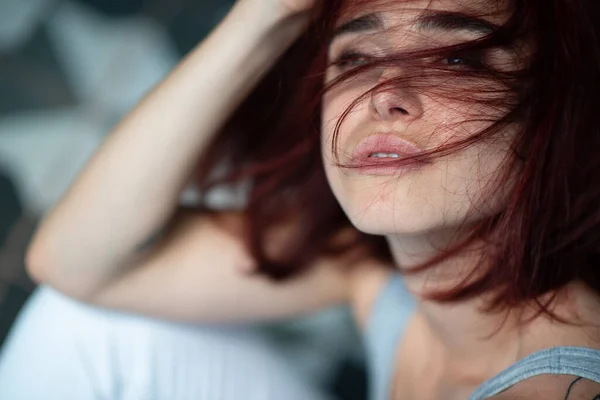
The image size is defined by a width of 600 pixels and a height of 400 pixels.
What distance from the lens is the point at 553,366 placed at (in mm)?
741

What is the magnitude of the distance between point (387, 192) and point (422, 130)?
75 millimetres

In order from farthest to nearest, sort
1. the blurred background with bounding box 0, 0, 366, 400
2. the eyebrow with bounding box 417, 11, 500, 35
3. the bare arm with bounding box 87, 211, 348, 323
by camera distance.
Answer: the blurred background with bounding box 0, 0, 366, 400, the bare arm with bounding box 87, 211, 348, 323, the eyebrow with bounding box 417, 11, 500, 35

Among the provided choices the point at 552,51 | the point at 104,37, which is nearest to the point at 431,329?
the point at 552,51

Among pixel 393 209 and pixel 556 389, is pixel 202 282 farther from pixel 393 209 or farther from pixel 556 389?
pixel 556 389

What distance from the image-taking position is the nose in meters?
0.70

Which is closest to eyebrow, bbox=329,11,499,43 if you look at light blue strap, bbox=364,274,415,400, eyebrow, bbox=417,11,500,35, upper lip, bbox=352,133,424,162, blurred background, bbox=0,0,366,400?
eyebrow, bbox=417,11,500,35

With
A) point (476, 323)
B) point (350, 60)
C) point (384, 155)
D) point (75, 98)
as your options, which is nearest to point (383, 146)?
point (384, 155)

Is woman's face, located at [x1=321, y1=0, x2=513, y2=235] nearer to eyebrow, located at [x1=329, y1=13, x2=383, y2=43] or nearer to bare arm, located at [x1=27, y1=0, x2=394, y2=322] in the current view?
eyebrow, located at [x1=329, y1=13, x2=383, y2=43]

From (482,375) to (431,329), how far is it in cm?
12

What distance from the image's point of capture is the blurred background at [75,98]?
1.55 m

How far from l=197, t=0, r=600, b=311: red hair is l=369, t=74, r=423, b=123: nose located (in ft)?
0.04

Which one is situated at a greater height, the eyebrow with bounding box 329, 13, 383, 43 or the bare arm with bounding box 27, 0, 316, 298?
the eyebrow with bounding box 329, 13, 383, 43

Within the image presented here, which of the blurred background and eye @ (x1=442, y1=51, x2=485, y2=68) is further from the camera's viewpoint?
the blurred background

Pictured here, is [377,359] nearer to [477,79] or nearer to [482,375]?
[482,375]
